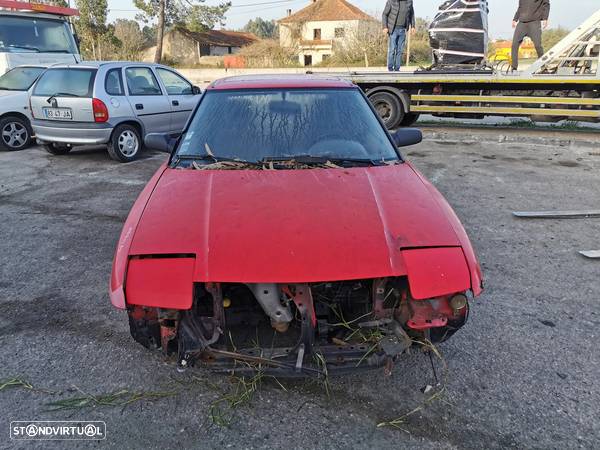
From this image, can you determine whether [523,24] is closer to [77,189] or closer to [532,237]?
[532,237]

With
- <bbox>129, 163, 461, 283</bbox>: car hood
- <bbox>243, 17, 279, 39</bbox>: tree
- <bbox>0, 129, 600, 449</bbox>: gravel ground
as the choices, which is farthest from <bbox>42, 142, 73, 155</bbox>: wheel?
<bbox>243, 17, 279, 39</bbox>: tree

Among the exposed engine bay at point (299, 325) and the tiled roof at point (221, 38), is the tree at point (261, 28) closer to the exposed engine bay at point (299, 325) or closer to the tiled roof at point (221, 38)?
the tiled roof at point (221, 38)

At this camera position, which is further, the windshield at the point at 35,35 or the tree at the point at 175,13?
the tree at the point at 175,13

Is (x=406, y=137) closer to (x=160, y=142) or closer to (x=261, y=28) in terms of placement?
(x=160, y=142)

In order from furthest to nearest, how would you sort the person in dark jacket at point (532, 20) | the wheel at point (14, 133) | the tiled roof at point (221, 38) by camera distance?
the tiled roof at point (221, 38), the person in dark jacket at point (532, 20), the wheel at point (14, 133)

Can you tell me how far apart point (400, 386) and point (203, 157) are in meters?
1.96

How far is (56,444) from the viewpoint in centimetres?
222

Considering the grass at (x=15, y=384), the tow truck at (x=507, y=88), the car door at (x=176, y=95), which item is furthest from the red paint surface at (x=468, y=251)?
the tow truck at (x=507, y=88)

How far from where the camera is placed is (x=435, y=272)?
7.53ft

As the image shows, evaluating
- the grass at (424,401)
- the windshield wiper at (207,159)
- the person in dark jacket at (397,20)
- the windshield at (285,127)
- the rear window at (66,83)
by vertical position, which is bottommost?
the grass at (424,401)

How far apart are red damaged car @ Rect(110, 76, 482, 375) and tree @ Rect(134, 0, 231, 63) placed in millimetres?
38611

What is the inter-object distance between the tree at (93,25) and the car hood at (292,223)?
41.5 m

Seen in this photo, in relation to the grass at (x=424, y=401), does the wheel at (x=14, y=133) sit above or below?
above

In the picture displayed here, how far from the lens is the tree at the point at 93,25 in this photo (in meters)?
38.3
